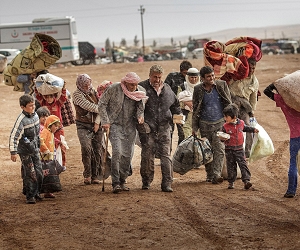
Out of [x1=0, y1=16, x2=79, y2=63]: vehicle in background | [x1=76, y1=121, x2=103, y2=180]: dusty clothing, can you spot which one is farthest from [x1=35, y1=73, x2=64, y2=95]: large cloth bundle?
[x1=0, y1=16, x2=79, y2=63]: vehicle in background

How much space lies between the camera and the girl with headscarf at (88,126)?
1327 centimetres

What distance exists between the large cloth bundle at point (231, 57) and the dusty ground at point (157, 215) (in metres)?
1.62

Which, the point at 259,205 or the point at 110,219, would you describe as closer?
the point at 110,219

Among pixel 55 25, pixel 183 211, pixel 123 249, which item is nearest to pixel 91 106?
pixel 183 211

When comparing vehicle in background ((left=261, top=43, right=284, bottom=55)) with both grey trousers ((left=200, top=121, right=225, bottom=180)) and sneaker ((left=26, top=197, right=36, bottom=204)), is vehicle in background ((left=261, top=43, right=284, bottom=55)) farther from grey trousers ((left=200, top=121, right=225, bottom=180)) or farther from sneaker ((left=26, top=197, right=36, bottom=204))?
sneaker ((left=26, top=197, right=36, bottom=204))

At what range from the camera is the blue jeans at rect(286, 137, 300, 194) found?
442 inches

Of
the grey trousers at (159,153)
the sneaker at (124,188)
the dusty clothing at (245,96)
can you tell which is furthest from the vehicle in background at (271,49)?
the sneaker at (124,188)

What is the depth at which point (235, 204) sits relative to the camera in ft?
36.4

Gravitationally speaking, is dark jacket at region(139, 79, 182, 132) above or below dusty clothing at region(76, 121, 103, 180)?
above

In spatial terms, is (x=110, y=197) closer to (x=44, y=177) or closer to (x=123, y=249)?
(x=44, y=177)

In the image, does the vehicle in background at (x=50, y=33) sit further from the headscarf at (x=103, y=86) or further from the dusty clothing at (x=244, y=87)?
the dusty clothing at (x=244, y=87)

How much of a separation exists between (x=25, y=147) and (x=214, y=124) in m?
3.00

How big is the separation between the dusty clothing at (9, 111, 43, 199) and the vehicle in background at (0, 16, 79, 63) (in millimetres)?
41259

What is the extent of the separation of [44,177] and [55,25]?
4404 centimetres
